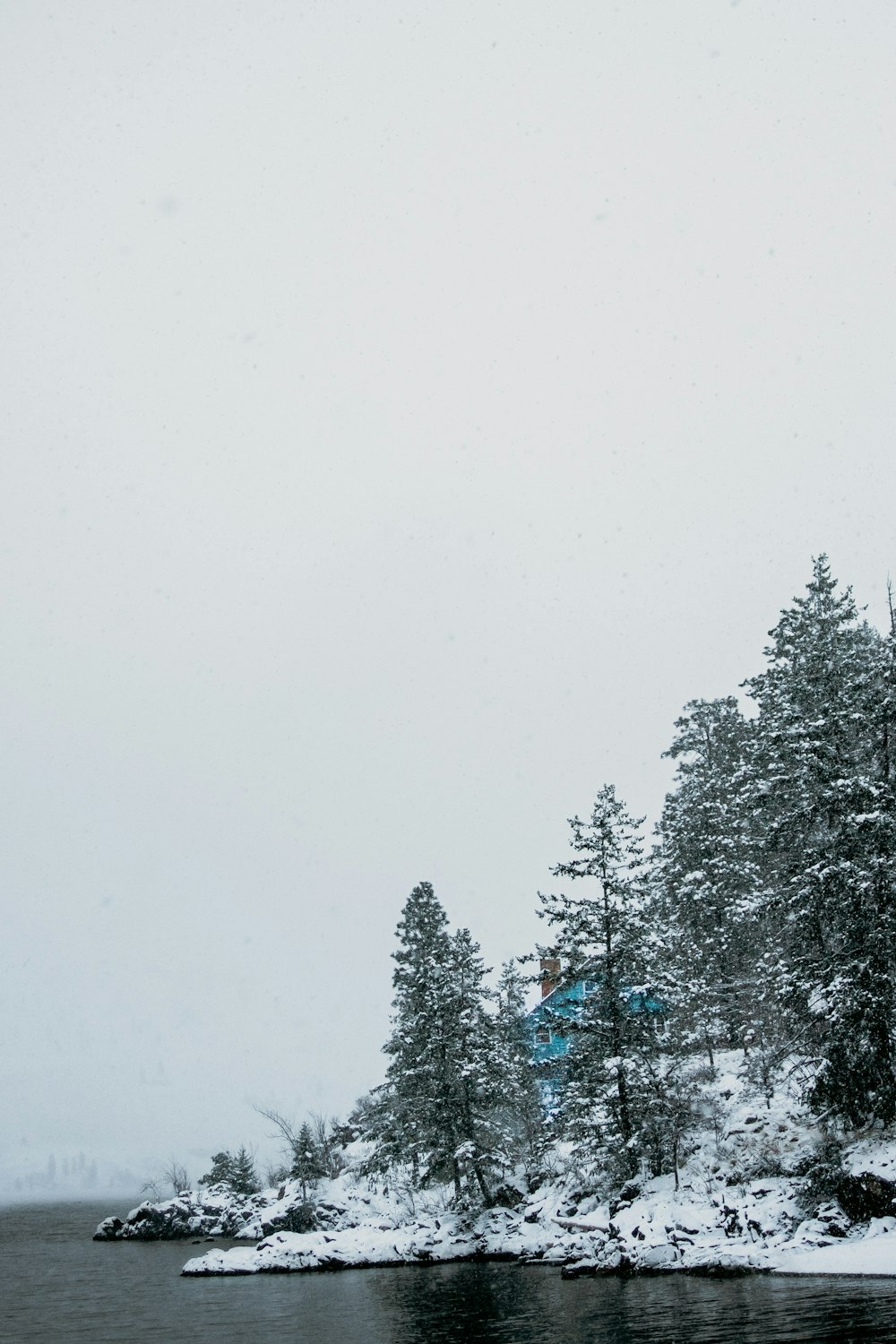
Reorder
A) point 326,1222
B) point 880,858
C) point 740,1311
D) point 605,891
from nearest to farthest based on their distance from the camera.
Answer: point 740,1311, point 880,858, point 605,891, point 326,1222

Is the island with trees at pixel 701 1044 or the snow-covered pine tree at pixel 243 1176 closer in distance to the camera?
the island with trees at pixel 701 1044

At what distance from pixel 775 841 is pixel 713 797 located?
44.0 ft

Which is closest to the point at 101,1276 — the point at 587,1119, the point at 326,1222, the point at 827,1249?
the point at 326,1222

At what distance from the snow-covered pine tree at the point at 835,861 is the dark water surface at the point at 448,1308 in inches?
256

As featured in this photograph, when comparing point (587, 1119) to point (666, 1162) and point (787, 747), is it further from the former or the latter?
point (787, 747)

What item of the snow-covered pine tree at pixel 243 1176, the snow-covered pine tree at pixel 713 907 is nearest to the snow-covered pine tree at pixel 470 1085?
the snow-covered pine tree at pixel 713 907

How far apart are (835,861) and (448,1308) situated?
1771cm

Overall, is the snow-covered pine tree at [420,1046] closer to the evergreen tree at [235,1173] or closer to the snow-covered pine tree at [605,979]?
the snow-covered pine tree at [605,979]

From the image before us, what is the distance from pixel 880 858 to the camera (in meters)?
29.5

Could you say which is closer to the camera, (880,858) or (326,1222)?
(880,858)

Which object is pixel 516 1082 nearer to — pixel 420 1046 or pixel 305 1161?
pixel 420 1046

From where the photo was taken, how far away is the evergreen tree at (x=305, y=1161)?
5682cm

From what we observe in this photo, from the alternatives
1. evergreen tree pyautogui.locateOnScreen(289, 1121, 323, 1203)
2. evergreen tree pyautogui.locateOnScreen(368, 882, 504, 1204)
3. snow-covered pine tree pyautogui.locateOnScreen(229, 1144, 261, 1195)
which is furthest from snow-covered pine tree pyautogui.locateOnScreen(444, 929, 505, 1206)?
snow-covered pine tree pyautogui.locateOnScreen(229, 1144, 261, 1195)

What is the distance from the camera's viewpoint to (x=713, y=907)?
4353cm
